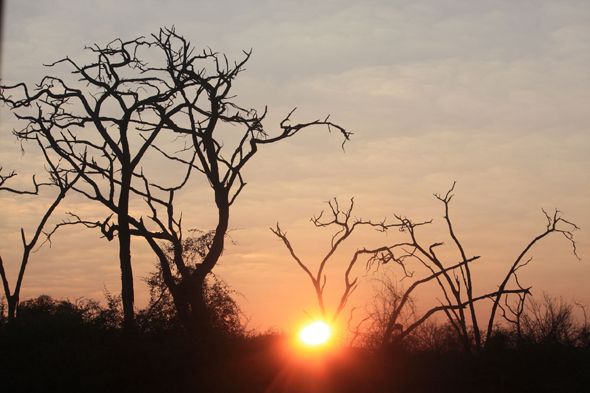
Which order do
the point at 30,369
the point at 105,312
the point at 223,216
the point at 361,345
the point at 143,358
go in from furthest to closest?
the point at 361,345
the point at 223,216
the point at 105,312
the point at 143,358
the point at 30,369

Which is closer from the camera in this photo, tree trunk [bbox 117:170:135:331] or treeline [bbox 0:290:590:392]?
treeline [bbox 0:290:590:392]

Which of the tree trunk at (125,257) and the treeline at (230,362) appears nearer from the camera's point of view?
the treeline at (230,362)

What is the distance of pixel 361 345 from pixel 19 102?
55.0 feet

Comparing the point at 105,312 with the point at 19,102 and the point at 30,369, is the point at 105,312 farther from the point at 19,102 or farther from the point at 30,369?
the point at 19,102

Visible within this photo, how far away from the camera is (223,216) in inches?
750

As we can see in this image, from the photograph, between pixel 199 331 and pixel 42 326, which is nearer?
pixel 42 326

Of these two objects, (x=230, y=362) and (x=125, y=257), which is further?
(x=125, y=257)

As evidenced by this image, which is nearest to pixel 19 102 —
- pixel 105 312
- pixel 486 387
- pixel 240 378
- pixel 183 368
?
pixel 105 312

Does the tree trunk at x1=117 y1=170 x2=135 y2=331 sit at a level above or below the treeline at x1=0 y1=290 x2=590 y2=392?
above

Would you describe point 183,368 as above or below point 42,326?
below

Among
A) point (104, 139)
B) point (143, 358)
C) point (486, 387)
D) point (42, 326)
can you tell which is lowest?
point (486, 387)

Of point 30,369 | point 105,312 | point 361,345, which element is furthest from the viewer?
point 361,345

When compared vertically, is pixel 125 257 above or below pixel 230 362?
above

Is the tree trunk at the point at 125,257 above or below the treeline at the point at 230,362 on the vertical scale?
above
